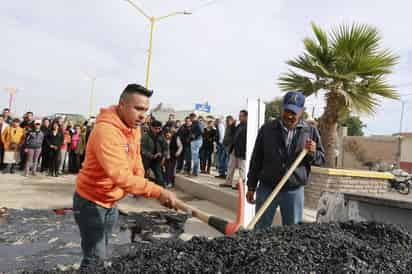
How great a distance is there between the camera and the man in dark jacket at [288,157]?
3.26 metres

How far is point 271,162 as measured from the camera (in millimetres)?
3365

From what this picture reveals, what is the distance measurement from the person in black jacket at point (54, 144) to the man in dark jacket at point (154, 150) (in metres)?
3.64

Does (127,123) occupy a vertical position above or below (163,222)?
above

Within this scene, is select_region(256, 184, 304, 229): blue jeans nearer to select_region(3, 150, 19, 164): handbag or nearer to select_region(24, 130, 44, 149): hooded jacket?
select_region(24, 130, 44, 149): hooded jacket

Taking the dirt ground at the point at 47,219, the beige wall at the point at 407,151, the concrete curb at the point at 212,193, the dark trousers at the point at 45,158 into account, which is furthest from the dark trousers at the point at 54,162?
the beige wall at the point at 407,151

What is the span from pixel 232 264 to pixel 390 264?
2.82ft

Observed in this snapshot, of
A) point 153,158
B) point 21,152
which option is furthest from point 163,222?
point 21,152

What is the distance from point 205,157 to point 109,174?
931 centimetres

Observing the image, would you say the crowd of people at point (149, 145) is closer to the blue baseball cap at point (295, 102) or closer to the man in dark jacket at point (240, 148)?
the man in dark jacket at point (240, 148)

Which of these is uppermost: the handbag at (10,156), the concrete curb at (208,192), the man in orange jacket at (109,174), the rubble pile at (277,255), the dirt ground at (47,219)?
the man in orange jacket at (109,174)

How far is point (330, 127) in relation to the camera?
8.02 meters

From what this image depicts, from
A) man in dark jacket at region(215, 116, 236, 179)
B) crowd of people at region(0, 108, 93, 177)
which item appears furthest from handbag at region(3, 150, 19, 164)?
man in dark jacket at region(215, 116, 236, 179)

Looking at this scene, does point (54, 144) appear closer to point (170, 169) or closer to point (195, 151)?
point (170, 169)

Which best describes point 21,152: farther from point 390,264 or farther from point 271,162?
point 390,264
